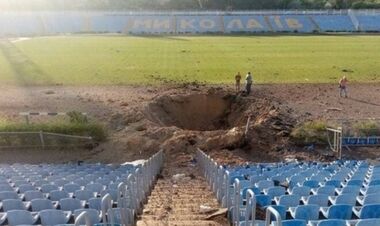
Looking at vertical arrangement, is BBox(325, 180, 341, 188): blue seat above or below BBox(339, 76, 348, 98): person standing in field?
below

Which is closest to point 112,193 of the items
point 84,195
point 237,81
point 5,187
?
point 84,195

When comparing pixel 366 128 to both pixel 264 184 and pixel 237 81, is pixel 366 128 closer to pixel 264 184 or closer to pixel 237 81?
pixel 237 81

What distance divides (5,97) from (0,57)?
21.1 m

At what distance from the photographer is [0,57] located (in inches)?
2003

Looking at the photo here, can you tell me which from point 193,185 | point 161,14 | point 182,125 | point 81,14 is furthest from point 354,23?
point 193,185

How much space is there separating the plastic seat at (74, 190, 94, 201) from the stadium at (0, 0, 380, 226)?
0.02m

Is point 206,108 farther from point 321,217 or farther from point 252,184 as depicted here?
point 321,217

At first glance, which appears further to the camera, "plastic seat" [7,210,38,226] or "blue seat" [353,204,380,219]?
"blue seat" [353,204,380,219]

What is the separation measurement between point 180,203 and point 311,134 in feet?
46.3

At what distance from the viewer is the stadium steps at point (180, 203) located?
8.98m

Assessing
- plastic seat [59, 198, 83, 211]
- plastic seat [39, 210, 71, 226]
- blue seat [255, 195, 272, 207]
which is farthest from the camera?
blue seat [255, 195, 272, 207]

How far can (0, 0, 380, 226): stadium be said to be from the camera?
342 inches

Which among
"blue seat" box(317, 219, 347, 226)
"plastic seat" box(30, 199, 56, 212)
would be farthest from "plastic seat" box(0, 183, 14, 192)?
"blue seat" box(317, 219, 347, 226)

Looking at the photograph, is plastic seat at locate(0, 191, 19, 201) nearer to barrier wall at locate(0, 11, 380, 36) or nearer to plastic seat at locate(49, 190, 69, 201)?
plastic seat at locate(49, 190, 69, 201)
